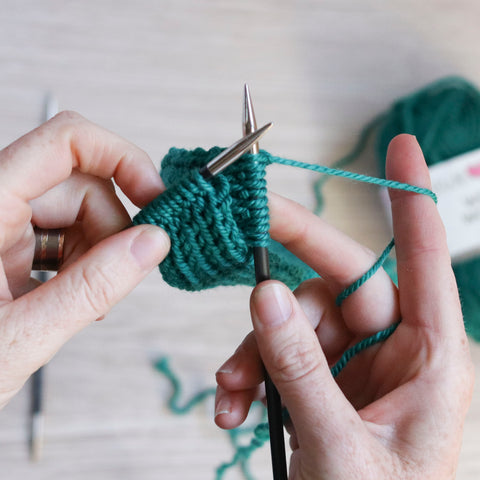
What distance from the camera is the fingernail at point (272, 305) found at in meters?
0.56

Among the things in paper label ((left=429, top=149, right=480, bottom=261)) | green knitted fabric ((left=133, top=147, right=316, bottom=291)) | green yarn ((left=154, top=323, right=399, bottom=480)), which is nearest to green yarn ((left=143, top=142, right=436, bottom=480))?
green knitted fabric ((left=133, top=147, right=316, bottom=291))

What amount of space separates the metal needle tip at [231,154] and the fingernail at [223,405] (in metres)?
0.37

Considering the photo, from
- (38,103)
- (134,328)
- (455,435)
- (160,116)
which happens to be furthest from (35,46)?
(455,435)

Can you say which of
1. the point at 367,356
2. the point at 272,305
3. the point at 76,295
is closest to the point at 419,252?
the point at 367,356

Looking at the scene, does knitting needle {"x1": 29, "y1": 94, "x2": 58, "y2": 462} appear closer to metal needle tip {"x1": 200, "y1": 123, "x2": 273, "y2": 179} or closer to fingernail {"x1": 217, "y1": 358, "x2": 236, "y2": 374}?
fingernail {"x1": 217, "y1": 358, "x2": 236, "y2": 374}

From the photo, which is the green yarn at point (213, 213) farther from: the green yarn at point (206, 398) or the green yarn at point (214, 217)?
the green yarn at point (206, 398)

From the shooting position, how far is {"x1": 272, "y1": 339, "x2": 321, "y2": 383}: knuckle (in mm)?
551

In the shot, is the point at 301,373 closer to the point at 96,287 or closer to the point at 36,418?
the point at 96,287

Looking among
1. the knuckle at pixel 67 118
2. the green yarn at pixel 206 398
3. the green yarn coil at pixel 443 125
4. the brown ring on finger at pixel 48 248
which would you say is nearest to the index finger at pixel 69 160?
→ the knuckle at pixel 67 118

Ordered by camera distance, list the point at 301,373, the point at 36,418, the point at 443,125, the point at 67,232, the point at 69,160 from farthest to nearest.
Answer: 1. the point at 443,125
2. the point at 36,418
3. the point at 67,232
4. the point at 69,160
5. the point at 301,373

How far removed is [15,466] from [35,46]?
0.87 metres

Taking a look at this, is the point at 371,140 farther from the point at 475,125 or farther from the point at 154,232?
the point at 154,232

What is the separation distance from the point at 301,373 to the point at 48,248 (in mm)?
452

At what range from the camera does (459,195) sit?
3.35ft
